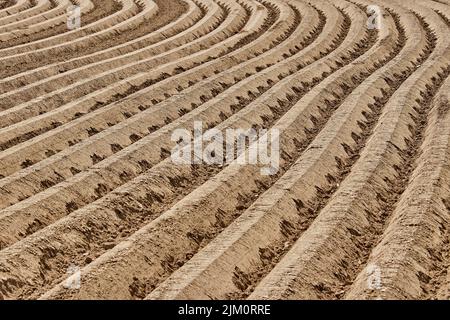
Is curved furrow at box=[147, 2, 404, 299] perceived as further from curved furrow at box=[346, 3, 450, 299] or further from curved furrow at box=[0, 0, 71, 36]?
curved furrow at box=[0, 0, 71, 36]

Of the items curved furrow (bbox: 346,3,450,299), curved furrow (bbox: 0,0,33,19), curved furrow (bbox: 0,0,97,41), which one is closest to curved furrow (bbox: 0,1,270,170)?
curved furrow (bbox: 346,3,450,299)

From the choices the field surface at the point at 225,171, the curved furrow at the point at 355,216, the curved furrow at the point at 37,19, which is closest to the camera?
the curved furrow at the point at 355,216

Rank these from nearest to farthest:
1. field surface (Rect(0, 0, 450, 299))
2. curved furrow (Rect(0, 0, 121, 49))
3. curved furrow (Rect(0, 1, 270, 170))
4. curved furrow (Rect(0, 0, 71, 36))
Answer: field surface (Rect(0, 0, 450, 299)) < curved furrow (Rect(0, 1, 270, 170)) < curved furrow (Rect(0, 0, 121, 49)) < curved furrow (Rect(0, 0, 71, 36))

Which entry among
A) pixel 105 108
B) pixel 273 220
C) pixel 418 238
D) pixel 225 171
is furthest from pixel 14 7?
pixel 418 238

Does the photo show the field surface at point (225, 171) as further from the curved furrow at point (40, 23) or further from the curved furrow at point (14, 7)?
the curved furrow at point (14, 7)

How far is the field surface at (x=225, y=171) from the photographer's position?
9242mm

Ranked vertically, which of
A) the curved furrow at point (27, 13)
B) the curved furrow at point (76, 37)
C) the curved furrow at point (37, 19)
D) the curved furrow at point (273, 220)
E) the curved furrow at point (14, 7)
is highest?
the curved furrow at point (273, 220)

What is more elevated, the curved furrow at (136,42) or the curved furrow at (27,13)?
the curved furrow at (136,42)

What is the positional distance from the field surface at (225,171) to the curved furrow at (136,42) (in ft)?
0.28

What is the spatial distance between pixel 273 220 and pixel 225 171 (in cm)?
224

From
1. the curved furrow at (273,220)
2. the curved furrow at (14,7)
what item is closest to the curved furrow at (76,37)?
the curved furrow at (14,7)

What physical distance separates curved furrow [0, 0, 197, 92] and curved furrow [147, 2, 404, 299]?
6.97 metres

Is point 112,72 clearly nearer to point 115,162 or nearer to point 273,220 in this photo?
point 115,162

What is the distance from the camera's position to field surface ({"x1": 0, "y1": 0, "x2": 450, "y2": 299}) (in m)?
9.24
